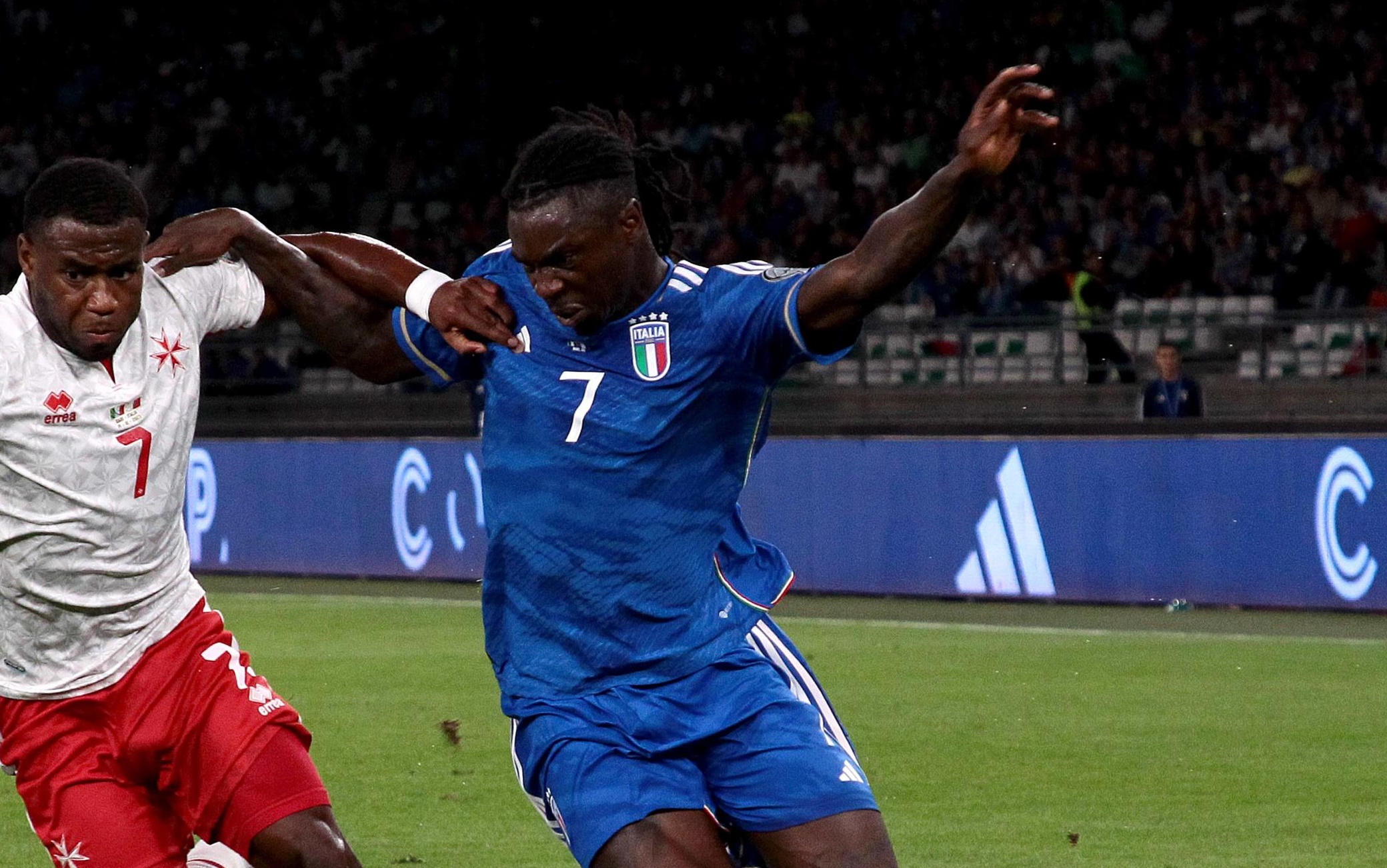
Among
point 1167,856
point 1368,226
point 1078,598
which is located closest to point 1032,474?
point 1078,598

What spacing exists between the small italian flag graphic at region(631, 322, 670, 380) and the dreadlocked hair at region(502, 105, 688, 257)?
30 cm

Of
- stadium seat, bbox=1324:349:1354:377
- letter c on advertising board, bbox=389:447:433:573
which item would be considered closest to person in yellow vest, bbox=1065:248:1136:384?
stadium seat, bbox=1324:349:1354:377

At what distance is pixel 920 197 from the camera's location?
384cm

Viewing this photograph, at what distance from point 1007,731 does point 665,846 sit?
219 inches

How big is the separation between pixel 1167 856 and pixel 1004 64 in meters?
17.0

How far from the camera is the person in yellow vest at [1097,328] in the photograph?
49.6 feet

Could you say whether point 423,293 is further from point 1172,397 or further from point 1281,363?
point 1281,363

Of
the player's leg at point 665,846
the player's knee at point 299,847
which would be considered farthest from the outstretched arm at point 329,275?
the player's leg at point 665,846

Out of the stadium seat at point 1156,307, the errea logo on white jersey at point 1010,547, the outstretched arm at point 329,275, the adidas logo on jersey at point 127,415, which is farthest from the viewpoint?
the stadium seat at point 1156,307

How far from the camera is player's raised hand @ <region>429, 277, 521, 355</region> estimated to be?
14.0ft

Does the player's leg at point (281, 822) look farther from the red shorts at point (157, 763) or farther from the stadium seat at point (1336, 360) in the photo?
the stadium seat at point (1336, 360)

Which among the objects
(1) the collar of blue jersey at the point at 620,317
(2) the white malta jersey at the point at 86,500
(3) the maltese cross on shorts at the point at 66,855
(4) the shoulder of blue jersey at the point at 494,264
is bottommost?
(3) the maltese cross on shorts at the point at 66,855

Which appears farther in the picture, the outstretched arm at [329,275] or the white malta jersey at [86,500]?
the outstretched arm at [329,275]

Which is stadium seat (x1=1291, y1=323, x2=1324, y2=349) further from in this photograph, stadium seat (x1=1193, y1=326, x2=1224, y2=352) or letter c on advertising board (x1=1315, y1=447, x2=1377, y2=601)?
letter c on advertising board (x1=1315, y1=447, x2=1377, y2=601)
